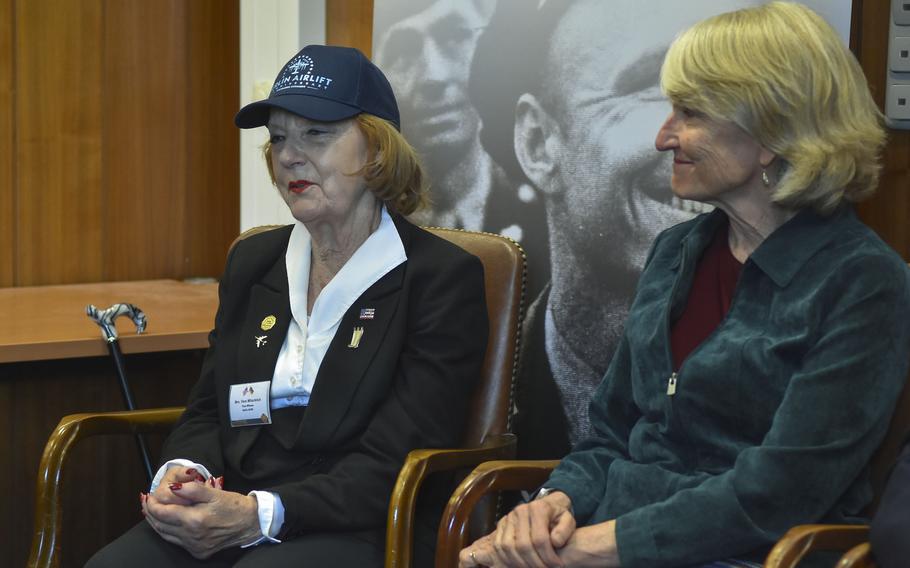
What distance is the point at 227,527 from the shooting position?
204cm

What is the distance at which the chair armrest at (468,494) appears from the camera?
6.57 feet

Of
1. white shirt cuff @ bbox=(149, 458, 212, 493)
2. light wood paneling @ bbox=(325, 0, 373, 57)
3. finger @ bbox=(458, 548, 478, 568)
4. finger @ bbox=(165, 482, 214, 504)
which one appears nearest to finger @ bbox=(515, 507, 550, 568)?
finger @ bbox=(458, 548, 478, 568)

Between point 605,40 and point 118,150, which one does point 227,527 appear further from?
point 118,150

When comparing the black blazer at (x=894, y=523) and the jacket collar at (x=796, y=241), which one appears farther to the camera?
the jacket collar at (x=796, y=241)

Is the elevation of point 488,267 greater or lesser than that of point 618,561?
greater

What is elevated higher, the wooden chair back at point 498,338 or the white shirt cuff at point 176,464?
the wooden chair back at point 498,338

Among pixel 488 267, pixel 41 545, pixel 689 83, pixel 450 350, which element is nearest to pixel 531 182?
pixel 488 267

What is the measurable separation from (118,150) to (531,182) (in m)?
1.68

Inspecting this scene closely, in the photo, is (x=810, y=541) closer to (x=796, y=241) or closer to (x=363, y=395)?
(x=796, y=241)

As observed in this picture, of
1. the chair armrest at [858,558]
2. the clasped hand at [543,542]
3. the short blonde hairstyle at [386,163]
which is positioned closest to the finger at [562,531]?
the clasped hand at [543,542]

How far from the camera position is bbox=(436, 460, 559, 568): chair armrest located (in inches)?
78.9

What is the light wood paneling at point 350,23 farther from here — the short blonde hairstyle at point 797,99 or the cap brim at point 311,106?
the short blonde hairstyle at point 797,99

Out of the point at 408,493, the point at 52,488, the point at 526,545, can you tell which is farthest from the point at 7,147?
the point at 526,545

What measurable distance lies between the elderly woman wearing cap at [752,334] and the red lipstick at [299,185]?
75 centimetres
